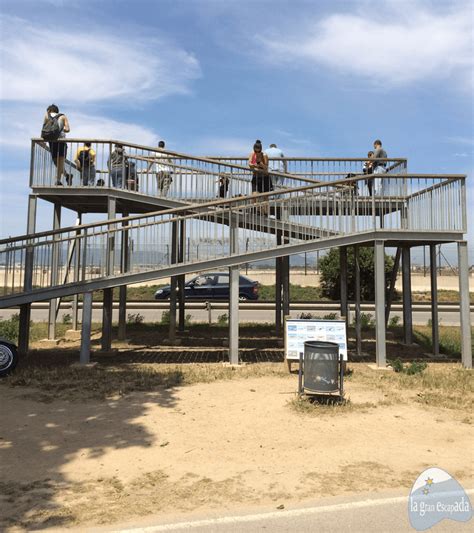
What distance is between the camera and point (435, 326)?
10.6 meters

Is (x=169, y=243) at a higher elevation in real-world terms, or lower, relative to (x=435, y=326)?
higher

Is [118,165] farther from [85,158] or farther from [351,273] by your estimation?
[351,273]

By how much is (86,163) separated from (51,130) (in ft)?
3.40

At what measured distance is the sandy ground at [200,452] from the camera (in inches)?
150

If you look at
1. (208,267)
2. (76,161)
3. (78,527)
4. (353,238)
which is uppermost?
(76,161)

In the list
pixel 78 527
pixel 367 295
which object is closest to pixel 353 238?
pixel 78 527

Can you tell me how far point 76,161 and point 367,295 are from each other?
19.7 metres

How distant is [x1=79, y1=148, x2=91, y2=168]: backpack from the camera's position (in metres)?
10.5

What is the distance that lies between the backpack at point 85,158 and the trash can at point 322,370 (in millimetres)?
7145

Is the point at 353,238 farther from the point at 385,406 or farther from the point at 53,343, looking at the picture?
the point at 53,343

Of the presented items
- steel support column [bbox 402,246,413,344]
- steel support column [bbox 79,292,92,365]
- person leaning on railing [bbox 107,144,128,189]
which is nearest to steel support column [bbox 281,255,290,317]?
steel support column [bbox 402,246,413,344]

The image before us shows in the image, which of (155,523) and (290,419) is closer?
(155,523)

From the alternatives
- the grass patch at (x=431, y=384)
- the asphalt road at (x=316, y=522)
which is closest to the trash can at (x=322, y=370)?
the grass patch at (x=431, y=384)

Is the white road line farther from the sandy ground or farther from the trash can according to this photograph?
the trash can
